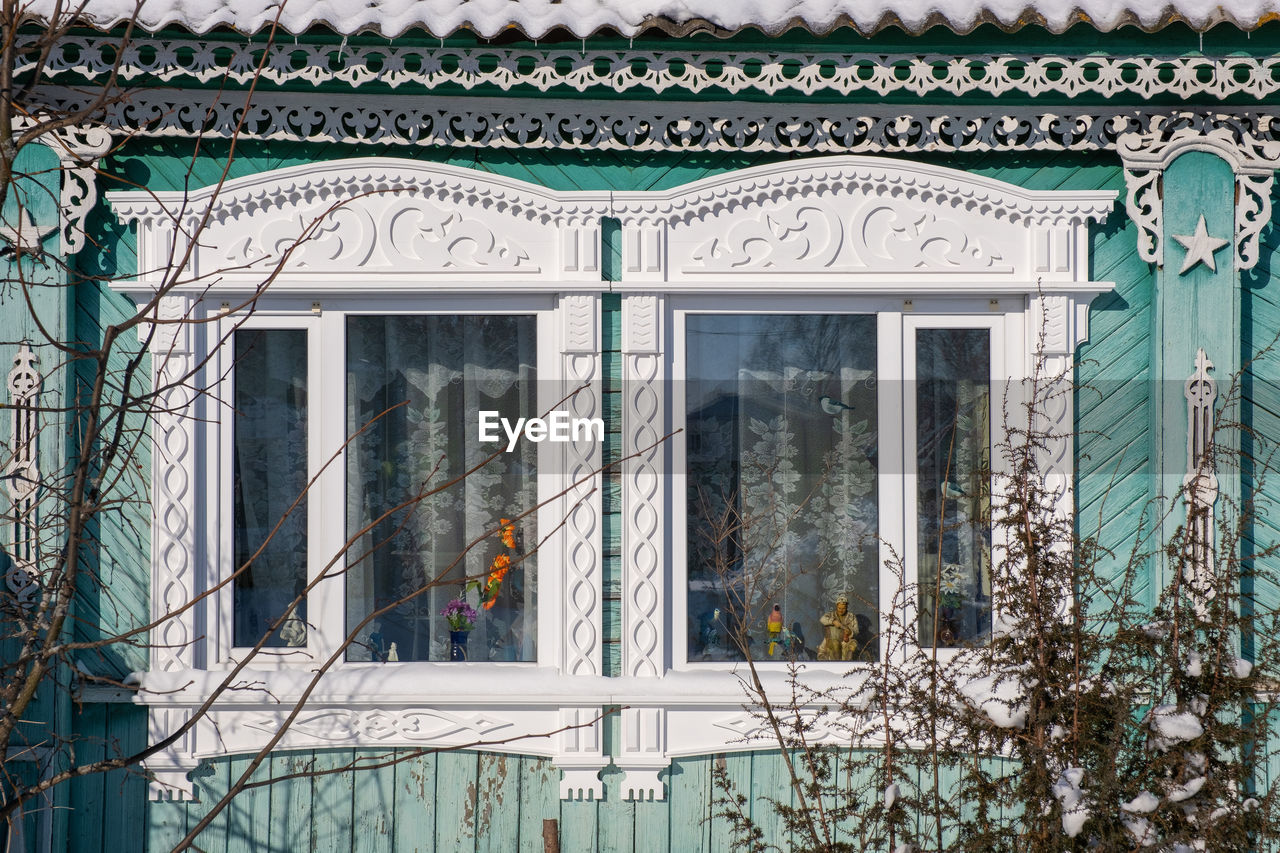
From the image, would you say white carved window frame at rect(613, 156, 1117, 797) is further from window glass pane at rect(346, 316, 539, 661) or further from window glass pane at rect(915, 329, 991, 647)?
window glass pane at rect(346, 316, 539, 661)

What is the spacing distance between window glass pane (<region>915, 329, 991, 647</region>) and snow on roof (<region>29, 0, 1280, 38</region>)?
1195mm

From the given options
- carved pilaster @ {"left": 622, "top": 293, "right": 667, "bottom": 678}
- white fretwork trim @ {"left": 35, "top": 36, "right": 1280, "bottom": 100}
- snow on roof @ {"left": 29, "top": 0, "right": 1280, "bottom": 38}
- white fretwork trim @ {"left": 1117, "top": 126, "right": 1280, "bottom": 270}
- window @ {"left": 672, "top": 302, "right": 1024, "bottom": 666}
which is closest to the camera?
snow on roof @ {"left": 29, "top": 0, "right": 1280, "bottom": 38}

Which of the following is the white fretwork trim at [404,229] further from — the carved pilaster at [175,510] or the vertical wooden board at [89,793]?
the vertical wooden board at [89,793]

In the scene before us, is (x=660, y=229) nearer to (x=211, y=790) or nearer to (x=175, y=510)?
(x=175, y=510)

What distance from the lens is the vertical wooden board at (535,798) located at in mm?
4273

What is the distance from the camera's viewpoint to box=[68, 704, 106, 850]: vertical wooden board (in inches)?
166

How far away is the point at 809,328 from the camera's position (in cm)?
443

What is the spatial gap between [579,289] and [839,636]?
172 cm

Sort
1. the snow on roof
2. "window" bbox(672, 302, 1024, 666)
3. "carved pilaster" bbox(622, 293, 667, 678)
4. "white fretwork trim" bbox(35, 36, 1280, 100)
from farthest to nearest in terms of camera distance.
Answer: "window" bbox(672, 302, 1024, 666)
"carved pilaster" bbox(622, 293, 667, 678)
"white fretwork trim" bbox(35, 36, 1280, 100)
the snow on roof

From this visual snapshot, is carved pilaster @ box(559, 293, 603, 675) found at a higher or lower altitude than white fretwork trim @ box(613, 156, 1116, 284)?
lower

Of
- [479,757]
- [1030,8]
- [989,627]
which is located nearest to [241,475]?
[479,757]

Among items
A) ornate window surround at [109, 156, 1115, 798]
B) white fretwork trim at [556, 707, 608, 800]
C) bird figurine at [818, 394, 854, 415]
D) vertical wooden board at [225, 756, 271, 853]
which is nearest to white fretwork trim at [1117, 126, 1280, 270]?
ornate window surround at [109, 156, 1115, 798]

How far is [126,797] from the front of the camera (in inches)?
168

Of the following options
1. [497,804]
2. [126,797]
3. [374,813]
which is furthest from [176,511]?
[497,804]
